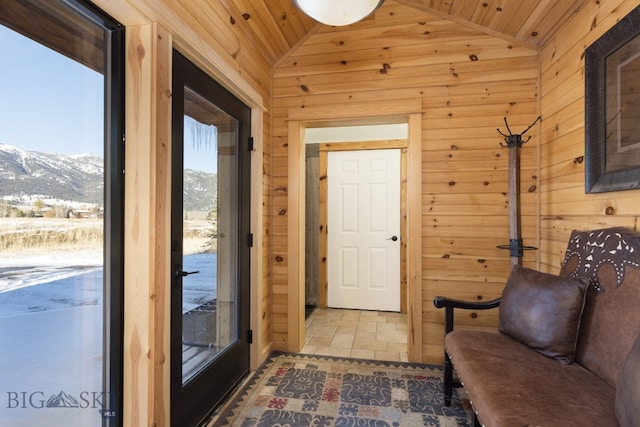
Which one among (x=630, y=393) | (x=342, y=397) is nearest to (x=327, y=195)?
(x=342, y=397)

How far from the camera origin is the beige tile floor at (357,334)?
2.72m

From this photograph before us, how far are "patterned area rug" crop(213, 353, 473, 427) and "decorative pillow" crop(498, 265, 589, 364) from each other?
574 millimetres

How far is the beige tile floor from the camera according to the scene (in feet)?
8.91

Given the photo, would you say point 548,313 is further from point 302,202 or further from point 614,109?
point 302,202

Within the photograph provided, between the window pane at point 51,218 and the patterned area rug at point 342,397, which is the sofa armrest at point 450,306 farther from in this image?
the window pane at point 51,218

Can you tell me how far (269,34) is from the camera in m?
2.44

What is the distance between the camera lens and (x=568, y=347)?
146 centimetres

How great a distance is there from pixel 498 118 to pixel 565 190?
71cm

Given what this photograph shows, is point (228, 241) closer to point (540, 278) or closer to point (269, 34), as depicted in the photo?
point (269, 34)

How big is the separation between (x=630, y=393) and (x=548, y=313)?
0.60 meters

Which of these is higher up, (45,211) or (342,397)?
(45,211)

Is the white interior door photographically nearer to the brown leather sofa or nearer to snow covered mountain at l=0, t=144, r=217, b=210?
the brown leather sofa

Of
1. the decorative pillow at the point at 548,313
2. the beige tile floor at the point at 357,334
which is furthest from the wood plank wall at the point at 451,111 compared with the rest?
the decorative pillow at the point at 548,313

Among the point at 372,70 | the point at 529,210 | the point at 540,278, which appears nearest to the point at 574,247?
the point at 540,278
